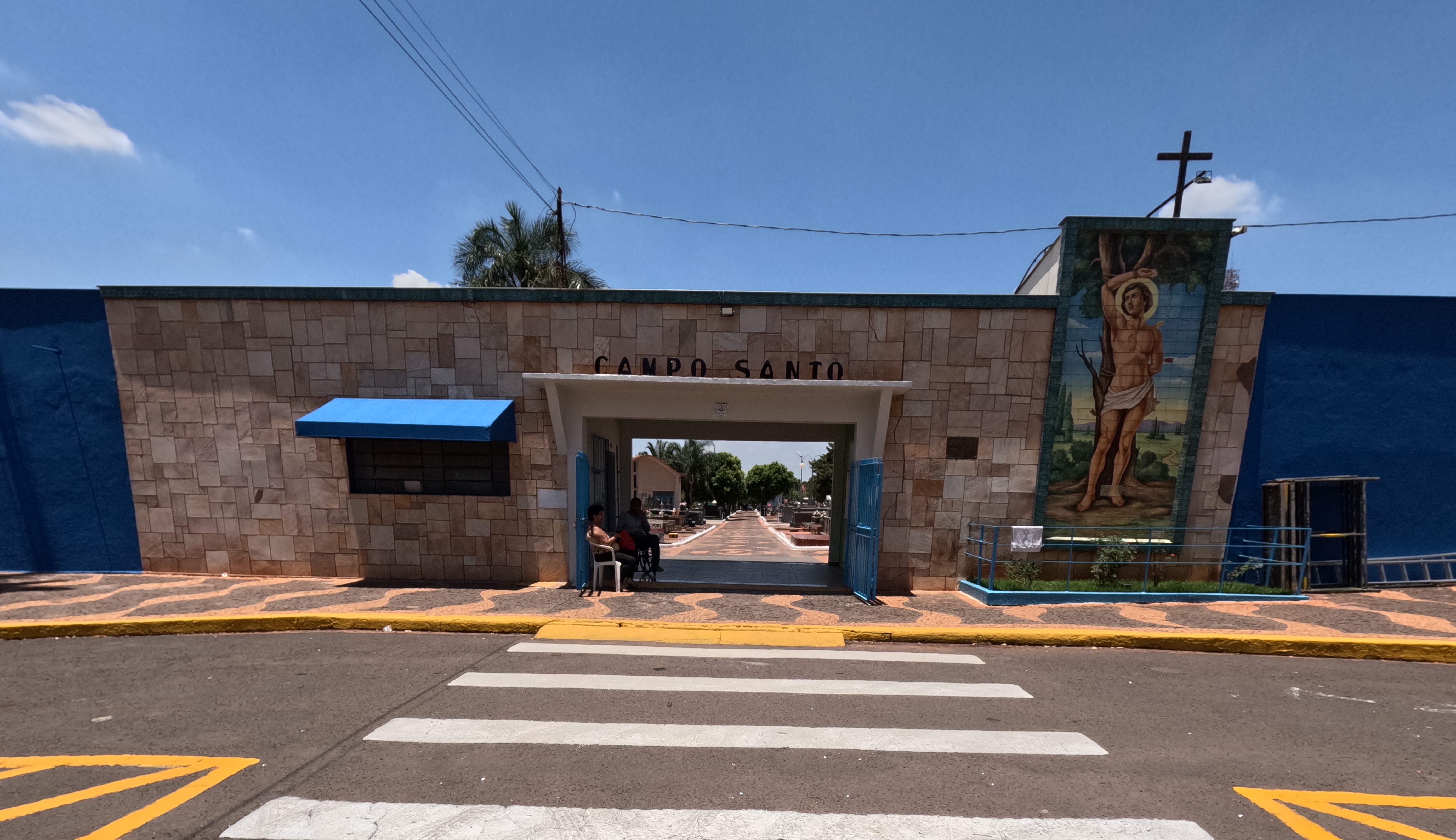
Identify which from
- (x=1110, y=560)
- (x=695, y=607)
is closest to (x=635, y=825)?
(x=695, y=607)

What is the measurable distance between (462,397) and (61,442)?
24.8 feet

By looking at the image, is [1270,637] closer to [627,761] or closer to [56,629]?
[627,761]

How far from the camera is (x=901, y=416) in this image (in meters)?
9.08

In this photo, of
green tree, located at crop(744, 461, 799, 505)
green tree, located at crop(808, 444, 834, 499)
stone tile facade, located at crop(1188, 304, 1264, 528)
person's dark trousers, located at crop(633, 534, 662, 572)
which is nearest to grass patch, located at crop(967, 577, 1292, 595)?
stone tile facade, located at crop(1188, 304, 1264, 528)

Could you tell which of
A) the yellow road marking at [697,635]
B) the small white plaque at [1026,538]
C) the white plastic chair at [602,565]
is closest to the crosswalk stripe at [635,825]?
the yellow road marking at [697,635]

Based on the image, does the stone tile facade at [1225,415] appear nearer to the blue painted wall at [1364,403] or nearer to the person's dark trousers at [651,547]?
the blue painted wall at [1364,403]

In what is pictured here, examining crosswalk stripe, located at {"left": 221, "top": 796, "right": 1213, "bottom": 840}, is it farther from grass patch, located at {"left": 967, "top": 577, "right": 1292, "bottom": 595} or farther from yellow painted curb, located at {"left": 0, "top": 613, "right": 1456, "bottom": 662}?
grass patch, located at {"left": 967, "top": 577, "right": 1292, "bottom": 595}

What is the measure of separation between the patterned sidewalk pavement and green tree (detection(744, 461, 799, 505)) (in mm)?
63546

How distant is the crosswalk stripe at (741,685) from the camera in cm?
503

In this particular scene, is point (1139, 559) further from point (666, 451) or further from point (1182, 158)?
point (666, 451)

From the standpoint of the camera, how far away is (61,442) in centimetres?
936

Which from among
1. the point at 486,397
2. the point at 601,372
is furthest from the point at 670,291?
the point at 486,397

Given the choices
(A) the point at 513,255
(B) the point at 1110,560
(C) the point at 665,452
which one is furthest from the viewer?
(C) the point at 665,452

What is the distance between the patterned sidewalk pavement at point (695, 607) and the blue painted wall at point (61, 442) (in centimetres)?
64
